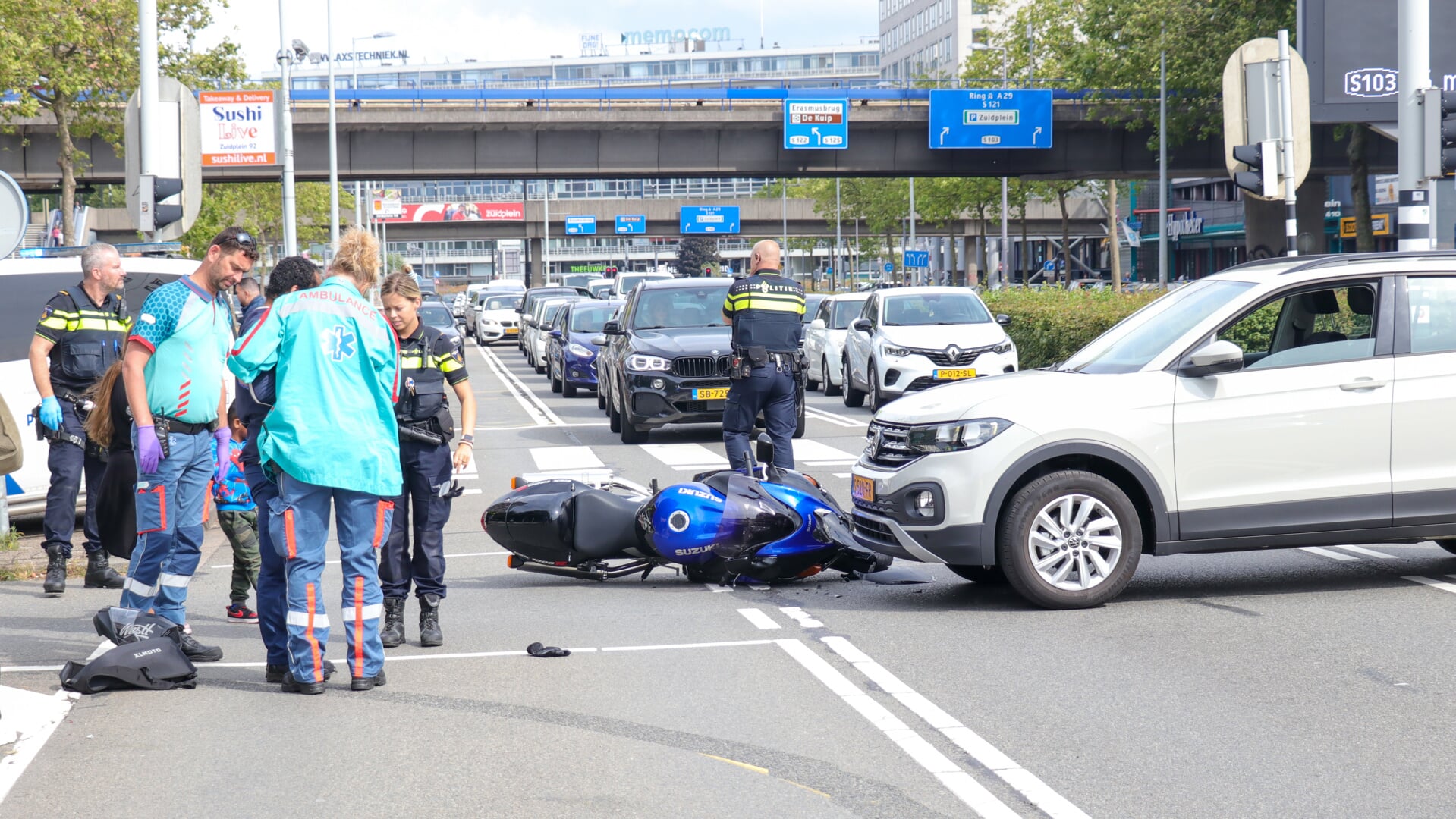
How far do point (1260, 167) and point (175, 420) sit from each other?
10.8m

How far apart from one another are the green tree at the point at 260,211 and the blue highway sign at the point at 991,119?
1973cm

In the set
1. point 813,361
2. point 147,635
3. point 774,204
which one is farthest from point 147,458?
point 774,204

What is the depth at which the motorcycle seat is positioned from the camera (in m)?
9.10

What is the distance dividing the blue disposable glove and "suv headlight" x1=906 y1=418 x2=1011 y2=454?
4969mm

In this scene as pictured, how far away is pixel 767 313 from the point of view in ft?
39.6

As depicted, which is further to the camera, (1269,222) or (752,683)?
(1269,222)

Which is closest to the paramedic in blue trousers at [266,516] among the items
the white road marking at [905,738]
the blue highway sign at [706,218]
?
the white road marking at [905,738]

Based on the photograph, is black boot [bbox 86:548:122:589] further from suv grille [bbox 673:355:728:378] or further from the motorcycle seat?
suv grille [bbox 673:355:728:378]

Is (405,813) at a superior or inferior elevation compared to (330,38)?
inferior

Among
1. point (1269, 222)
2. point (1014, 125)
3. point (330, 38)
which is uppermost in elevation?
point (330, 38)

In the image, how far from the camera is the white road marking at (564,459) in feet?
A: 52.5

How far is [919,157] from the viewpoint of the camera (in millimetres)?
46656

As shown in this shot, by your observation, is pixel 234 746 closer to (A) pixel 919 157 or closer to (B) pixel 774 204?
(A) pixel 919 157

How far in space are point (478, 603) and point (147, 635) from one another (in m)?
2.13
